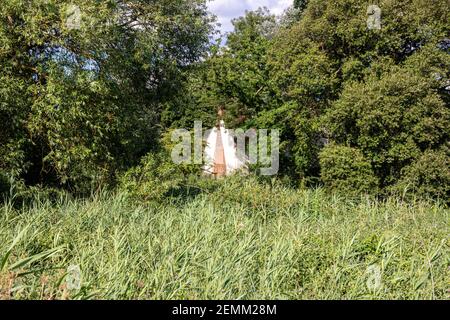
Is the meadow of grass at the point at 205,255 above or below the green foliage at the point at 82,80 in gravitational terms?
below

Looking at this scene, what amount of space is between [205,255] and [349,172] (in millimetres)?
7670

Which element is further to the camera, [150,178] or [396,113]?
[396,113]

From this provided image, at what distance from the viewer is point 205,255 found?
405 cm

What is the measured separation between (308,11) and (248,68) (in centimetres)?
243

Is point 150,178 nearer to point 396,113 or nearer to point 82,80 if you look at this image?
point 82,80

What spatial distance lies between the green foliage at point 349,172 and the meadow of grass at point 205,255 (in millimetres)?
4300

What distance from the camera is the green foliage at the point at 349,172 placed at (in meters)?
10.7

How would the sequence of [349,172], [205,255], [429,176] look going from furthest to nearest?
[349,172]
[429,176]
[205,255]

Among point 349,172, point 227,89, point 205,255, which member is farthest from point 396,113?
point 205,255

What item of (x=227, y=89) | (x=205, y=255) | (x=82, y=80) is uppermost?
(x=227, y=89)

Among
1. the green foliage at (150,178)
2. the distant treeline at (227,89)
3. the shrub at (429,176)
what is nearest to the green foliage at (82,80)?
the distant treeline at (227,89)

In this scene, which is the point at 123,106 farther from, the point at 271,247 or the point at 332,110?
the point at 332,110

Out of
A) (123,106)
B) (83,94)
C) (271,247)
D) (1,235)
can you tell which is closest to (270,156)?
(123,106)

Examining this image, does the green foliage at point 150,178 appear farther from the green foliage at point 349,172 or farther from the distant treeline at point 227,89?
the green foliage at point 349,172
